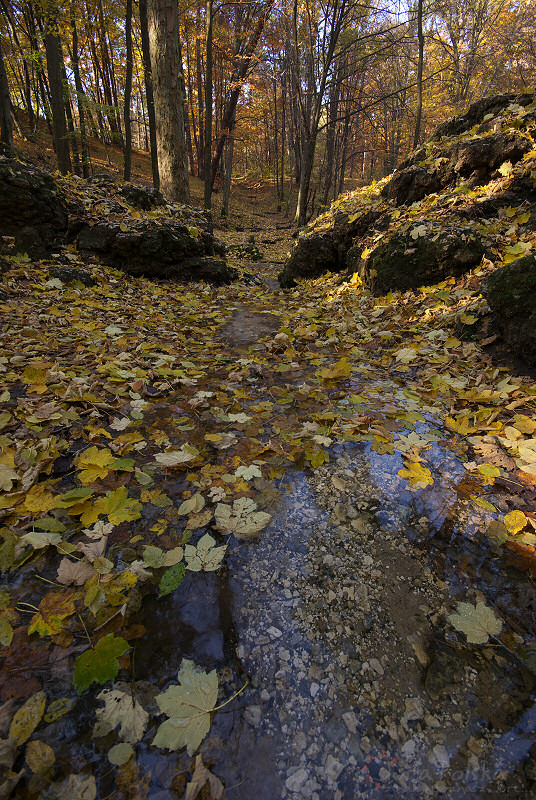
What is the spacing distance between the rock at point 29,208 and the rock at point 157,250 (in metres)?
0.42

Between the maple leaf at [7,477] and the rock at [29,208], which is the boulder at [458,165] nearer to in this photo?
the rock at [29,208]

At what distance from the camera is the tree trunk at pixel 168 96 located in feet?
20.5

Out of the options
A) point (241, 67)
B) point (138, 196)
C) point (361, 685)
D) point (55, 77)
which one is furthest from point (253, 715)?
point (241, 67)

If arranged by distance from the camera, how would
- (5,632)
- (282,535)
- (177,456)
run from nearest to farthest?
(5,632)
(282,535)
(177,456)

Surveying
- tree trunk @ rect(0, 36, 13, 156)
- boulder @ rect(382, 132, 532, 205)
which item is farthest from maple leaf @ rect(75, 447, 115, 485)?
tree trunk @ rect(0, 36, 13, 156)

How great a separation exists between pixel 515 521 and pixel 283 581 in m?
0.93

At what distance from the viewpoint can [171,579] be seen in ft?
4.15

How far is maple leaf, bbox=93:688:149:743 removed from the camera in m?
0.89

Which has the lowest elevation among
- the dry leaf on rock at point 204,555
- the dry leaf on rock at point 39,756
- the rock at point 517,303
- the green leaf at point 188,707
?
the green leaf at point 188,707

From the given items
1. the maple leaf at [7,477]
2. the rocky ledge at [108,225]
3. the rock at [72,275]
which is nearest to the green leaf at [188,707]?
the maple leaf at [7,477]

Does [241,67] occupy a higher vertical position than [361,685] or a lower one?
higher

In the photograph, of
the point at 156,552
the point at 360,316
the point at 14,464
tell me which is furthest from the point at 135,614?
the point at 360,316

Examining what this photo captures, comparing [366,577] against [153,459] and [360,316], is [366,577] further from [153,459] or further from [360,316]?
[360,316]

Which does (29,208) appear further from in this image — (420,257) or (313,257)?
(420,257)
